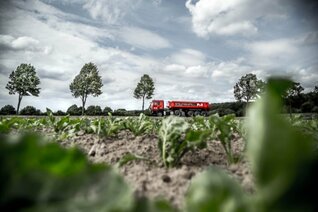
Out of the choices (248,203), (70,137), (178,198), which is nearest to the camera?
(248,203)

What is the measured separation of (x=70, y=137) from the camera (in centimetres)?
453

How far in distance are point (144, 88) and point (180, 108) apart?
21.9m

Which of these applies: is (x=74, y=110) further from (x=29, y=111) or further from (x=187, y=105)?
(x=187, y=105)

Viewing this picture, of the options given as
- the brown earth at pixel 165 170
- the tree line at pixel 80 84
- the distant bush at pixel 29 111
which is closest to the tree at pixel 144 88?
the tree line at pixel 80 84

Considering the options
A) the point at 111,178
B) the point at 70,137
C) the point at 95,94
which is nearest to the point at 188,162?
the point at 111,178

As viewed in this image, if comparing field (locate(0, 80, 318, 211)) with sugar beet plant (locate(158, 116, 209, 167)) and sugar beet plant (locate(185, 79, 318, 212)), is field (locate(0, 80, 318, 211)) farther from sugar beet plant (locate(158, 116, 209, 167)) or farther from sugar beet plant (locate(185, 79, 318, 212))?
sugar beet plant (locate(158, 116, 209, 167))

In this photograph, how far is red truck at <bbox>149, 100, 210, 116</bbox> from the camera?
39875mm

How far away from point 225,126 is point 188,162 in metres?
0.45

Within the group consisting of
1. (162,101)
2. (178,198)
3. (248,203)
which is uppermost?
(162,101)

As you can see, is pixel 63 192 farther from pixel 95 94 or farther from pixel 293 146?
pixel 95 94

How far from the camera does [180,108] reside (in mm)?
40969

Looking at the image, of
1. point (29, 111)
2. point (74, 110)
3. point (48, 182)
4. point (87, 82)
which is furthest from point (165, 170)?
point (87, 82)

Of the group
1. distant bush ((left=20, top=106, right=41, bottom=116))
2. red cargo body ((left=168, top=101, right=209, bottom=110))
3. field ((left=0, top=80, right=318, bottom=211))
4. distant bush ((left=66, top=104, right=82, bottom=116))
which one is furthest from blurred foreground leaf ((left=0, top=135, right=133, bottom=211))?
red cargo body ((left=168, top=101, right=209, bottom=110))

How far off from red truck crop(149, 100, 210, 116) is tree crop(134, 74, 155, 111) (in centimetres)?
1985
